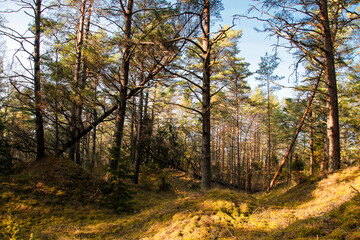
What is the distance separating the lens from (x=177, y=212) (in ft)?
16.0

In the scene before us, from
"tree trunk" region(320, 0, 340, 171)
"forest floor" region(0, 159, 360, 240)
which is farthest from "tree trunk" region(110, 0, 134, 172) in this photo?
"tree trunk" region(320, 0, 340, 171)

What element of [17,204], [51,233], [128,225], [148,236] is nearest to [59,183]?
[17,204]

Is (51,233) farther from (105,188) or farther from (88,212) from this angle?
(105,188)

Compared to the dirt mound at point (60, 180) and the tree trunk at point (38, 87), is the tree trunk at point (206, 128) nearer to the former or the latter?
the dirt mound at point (60, 180)

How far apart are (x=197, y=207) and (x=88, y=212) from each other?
411 cm

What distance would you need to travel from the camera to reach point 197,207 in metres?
4.86

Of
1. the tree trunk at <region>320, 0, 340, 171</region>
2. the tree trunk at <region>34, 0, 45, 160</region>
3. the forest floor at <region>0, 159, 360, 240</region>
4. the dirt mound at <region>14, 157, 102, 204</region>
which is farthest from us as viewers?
the tree trunk at <region>34, 0, 45, 160</region>

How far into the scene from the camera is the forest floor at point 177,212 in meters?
3.25

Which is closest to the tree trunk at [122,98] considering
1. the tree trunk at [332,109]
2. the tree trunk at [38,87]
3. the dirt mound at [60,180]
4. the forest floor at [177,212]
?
the dirt mound at [60,180]

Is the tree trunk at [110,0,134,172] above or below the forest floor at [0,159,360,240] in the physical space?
above

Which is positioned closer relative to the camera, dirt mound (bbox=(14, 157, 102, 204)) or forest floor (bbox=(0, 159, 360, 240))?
forest floor (bbox=(0, 159, 360, 240))

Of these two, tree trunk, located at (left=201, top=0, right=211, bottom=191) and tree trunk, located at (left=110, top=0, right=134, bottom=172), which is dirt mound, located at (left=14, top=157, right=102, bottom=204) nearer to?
tree trunk, located at (left=110, top=0, right=134, bottom=172)

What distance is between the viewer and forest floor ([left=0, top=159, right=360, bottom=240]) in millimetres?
3246

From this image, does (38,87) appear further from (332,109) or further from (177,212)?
(332,109)
